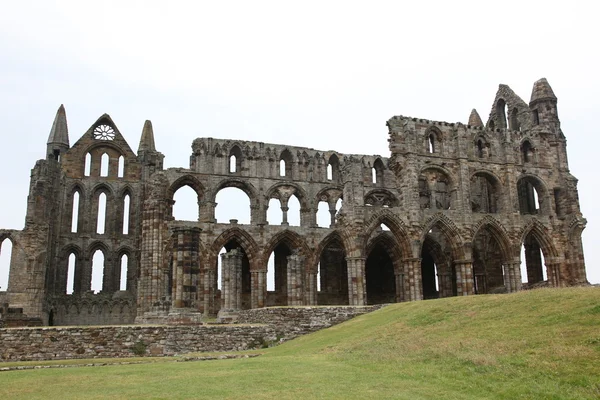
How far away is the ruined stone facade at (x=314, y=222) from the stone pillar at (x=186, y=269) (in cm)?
627

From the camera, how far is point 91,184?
43312mm

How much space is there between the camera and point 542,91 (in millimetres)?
41844

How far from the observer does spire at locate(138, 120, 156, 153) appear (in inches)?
1716

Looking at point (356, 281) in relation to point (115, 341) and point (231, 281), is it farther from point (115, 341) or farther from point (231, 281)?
point (115, 341)

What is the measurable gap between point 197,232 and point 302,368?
1467 centimetres

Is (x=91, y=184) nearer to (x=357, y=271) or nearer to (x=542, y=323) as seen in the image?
(x=357, y=271)

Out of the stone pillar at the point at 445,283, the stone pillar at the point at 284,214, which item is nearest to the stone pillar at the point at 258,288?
the stone pillar at the point at 284,214

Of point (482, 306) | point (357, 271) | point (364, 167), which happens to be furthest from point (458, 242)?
point (482, 306)

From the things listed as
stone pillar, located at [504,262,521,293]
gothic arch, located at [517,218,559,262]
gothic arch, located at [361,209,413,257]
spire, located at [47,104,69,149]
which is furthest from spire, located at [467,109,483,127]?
spire, located at [47,104,69,149]

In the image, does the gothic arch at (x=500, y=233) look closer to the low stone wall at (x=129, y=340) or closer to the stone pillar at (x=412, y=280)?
the stone pillar at (x=412, y=280)

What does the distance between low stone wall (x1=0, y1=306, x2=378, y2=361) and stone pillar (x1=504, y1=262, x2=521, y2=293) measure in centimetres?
1952

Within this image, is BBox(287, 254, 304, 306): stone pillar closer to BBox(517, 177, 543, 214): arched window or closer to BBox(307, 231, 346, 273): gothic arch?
BBox(307, 231, 346, 273): gothic arch

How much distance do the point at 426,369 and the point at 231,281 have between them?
21.7 metres

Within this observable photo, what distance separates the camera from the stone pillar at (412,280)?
114 feet
